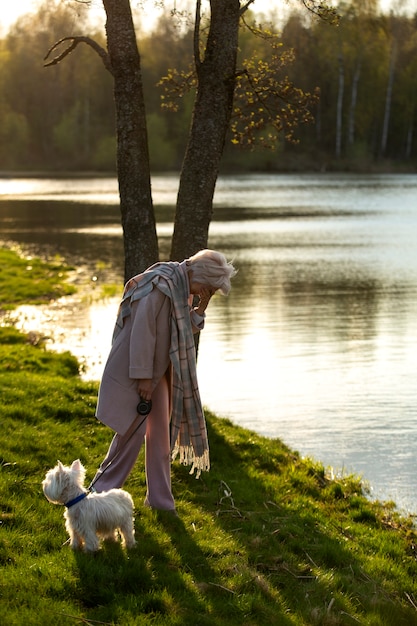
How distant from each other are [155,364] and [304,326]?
33.7 feet

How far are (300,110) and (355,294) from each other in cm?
1051

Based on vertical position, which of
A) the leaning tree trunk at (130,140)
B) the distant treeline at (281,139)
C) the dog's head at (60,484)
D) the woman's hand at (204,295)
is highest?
the distant treeline at (281,139)

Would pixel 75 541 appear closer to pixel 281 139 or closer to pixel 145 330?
pixel 145 330

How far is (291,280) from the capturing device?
21594 mm

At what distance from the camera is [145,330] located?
566cm

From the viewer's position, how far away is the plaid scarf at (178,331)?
5.75m

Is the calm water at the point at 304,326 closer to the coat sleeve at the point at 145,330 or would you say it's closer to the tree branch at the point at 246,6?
the coat sleeve at the point at 145,330

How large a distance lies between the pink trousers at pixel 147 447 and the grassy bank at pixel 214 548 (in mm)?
331

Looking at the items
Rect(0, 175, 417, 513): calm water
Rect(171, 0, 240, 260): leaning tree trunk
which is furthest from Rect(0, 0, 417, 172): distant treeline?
Rect(171, 0, 240, 260): leaning tree trunk

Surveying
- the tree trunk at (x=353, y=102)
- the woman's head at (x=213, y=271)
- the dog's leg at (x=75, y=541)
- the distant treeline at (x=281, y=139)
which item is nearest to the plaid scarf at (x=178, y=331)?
the woman's head at (x=213, y=271)

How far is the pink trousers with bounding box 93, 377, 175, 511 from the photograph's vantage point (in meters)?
5.93

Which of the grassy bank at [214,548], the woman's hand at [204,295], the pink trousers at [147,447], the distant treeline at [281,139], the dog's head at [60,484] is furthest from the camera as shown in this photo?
the distant treeline at [281,139]

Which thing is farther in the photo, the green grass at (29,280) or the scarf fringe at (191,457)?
the green grass at (29,280)

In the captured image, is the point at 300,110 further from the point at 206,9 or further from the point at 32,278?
the point at 32,278
